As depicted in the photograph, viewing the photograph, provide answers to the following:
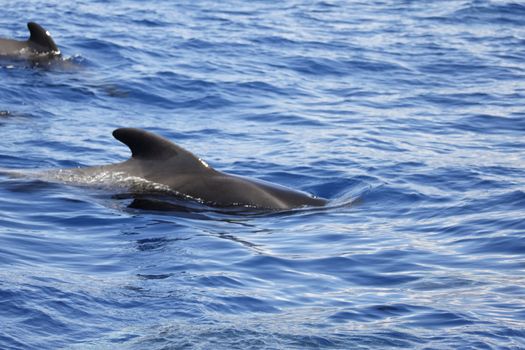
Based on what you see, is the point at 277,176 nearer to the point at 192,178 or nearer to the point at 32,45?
the point at 192,178

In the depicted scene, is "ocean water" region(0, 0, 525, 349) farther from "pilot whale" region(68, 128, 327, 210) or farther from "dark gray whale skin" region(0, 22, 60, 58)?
"dark gray whale skin" region(0, 22, 60, 58)

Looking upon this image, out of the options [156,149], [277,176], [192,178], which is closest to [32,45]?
[277,176]

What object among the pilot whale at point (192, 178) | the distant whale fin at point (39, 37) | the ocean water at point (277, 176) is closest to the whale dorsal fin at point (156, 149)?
the pilot whale at point (192, 178)

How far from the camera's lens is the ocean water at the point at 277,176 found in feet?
31.2

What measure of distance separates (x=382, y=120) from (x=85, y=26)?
34.3 feet

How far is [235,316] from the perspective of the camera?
959 cm

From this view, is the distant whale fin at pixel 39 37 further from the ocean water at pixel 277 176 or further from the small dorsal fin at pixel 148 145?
the small dorsal fin at pixel 148 145

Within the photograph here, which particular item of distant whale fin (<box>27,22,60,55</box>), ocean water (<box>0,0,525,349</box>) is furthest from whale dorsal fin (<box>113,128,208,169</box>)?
distant whale fin (<box>27,22,60,55</box>)

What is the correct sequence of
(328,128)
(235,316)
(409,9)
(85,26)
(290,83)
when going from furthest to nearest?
(409,9) → (85,26) → (290,83) → (328,128) → (235,316)

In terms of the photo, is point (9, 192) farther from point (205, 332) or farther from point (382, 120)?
point (382, 120)

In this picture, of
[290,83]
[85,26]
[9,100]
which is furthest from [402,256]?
[85,26]

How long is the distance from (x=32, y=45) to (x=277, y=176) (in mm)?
9022

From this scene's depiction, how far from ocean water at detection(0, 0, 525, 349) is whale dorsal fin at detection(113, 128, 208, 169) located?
1.95 feet

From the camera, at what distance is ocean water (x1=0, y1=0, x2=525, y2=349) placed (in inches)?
374
